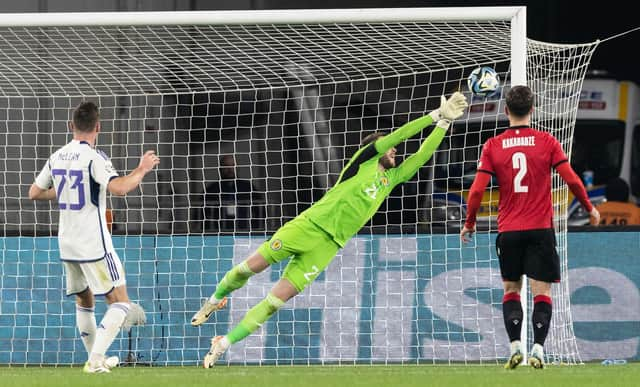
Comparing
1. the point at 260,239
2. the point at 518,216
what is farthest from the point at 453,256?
the point at 518,216

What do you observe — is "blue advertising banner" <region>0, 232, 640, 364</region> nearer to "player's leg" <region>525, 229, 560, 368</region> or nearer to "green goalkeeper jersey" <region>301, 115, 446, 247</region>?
"green goalkeeper jersey" <region>301, 115, 446, 247</region>

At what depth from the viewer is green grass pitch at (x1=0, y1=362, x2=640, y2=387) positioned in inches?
347

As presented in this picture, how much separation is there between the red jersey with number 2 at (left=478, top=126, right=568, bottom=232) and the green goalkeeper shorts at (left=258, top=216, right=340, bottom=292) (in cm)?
157

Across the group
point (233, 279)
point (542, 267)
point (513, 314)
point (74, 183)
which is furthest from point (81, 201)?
point (542, 267)

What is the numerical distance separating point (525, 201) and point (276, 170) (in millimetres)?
6090

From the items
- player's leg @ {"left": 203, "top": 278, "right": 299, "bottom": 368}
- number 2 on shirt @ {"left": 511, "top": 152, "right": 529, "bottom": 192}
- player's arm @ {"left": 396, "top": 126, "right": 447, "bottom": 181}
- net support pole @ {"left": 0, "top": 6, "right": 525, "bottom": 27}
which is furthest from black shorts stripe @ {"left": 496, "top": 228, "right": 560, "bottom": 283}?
net support pole @ {"left": 0, "top": 6, "right": 525, "bottom": 27}

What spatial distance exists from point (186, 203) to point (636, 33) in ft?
37.3

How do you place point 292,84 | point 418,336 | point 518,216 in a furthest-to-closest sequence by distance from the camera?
point 292,84 → point 418,336 → point 518,216

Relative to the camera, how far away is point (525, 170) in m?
10.0

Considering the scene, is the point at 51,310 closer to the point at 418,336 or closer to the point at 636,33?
the point at 418,336

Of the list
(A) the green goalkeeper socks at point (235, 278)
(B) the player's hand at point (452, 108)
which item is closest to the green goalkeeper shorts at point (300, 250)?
(A) the green goalkeeper socks at point (235, 278)

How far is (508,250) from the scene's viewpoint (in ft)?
33.1

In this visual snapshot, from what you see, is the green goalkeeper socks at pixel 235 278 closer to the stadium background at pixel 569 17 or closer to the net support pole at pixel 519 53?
the net support pole at pixel 519 53

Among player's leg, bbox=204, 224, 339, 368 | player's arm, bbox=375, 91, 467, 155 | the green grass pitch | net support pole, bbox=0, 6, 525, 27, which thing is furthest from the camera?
net support pole, bbox=0, 6, 525, 27
